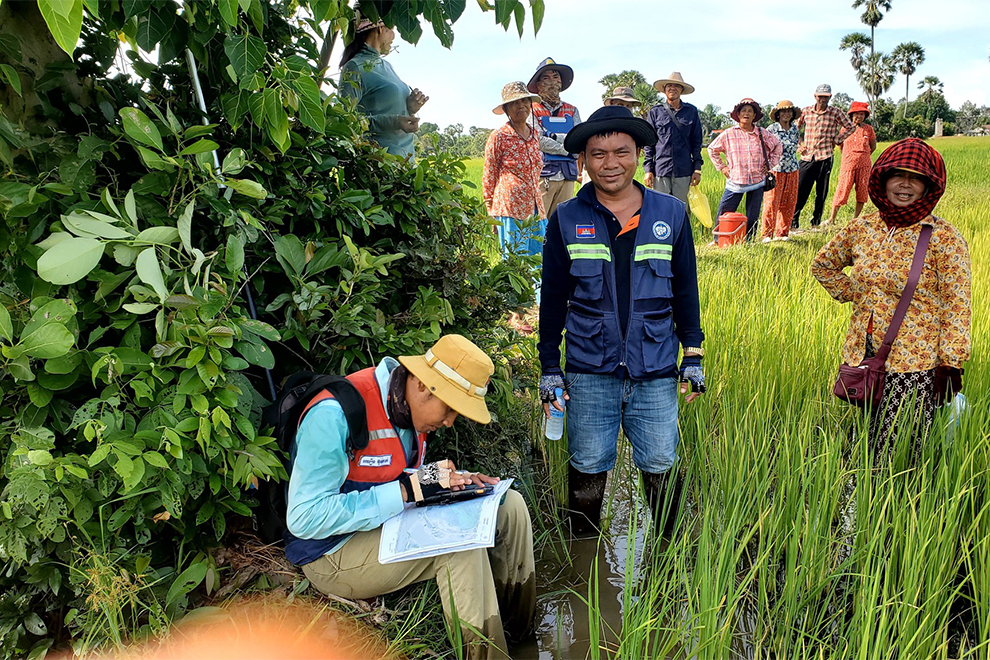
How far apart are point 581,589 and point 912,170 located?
183cm

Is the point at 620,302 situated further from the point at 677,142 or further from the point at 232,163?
the point at 677,142

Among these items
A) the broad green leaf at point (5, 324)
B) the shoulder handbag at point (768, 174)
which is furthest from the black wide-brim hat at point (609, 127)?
the shoulder handbag at point (768, 174)

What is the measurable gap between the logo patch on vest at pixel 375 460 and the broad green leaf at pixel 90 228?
32.5 inches

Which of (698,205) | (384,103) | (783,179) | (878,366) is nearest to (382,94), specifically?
(384,103)

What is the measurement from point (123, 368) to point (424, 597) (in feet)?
3.32

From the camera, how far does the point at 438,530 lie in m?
1.78

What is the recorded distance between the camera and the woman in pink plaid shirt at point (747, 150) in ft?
21.8

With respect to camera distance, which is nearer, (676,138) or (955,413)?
(955,413)

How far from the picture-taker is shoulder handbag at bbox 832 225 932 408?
2277 mm

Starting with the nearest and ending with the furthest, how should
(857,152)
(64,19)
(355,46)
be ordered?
(64,19) < (355,46) < (857,152)

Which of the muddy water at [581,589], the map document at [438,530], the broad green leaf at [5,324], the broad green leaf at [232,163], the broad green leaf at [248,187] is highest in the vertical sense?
the broad green leaf at [232,163]

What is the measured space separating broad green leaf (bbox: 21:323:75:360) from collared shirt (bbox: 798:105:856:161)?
8.11 meters

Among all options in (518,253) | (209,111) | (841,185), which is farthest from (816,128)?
(209,111)

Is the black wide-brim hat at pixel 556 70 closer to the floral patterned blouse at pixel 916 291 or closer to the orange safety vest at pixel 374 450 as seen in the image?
the floral patterned blouse at pixel 916 291
